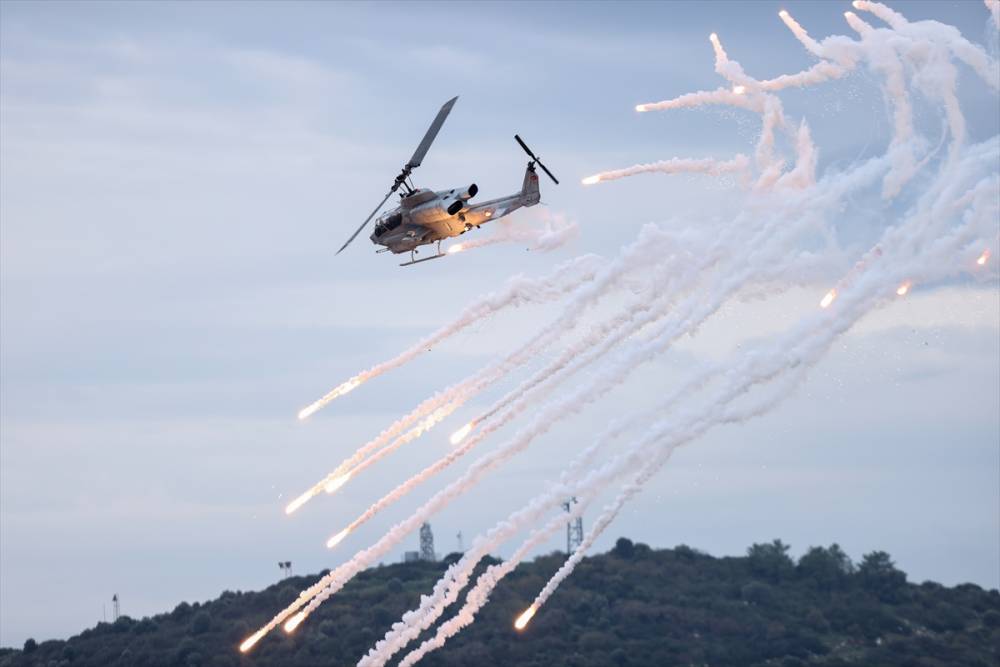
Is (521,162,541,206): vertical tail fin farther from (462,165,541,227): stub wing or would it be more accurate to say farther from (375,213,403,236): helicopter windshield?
(375,213,403,236): helicopter windshield

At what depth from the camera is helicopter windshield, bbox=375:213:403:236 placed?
106188 millimetres

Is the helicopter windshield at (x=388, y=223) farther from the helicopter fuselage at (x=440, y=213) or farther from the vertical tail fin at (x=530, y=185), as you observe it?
the vertical tail fin at (x=530, y=185)

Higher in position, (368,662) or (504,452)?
(504,452)

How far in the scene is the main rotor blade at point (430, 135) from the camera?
10881 centimetres

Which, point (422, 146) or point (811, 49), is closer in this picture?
point (811, 49)

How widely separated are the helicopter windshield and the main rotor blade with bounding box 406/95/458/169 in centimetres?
335

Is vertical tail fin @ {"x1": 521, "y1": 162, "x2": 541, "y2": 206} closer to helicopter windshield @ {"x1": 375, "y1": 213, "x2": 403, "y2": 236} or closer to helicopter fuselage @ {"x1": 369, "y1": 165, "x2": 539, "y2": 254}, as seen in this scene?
helicopter fuselage @ {"x1": 369, "y1": 165, "x2": 539, "y2": 254}

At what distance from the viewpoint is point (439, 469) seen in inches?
4048

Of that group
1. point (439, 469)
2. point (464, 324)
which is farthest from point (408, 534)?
point (464, 324)

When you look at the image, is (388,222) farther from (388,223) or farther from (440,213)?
(440,213)

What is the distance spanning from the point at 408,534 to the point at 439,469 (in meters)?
3.89

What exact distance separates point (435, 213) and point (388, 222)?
3.48 m

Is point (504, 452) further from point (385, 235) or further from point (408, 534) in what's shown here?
point (385, 235)

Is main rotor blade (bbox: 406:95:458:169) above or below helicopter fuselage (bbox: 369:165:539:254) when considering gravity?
above
